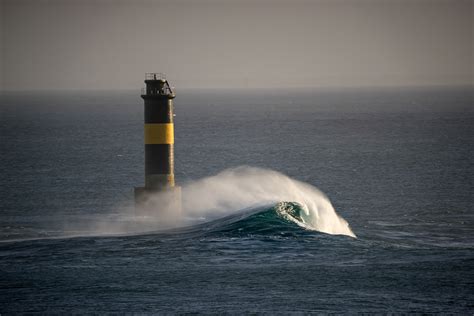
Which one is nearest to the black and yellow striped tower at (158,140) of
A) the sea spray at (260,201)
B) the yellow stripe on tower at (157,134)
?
the yellow stripe on tower at (157,134)

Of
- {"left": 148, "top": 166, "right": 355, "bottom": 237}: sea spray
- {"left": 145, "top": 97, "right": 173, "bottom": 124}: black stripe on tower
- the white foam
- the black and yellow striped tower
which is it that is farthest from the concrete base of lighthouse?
the white foam

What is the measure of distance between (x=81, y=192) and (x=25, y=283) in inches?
1577

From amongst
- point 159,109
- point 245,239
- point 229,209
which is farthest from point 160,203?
point 229,209

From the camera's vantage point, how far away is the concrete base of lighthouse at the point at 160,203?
52.5m

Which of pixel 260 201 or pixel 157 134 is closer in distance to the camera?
A: pixel 157 134

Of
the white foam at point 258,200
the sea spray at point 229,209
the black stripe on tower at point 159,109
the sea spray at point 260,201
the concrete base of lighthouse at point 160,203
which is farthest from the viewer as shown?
the white foam at point 258,200

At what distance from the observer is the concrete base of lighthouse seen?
5250cm

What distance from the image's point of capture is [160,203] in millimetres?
52906

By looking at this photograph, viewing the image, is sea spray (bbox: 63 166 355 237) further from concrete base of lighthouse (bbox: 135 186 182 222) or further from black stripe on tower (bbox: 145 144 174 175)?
black stripe on tower (bbox: 145 144 174 175)

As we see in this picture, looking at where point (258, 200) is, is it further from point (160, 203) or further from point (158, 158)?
point (158, 158)

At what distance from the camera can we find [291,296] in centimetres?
3838

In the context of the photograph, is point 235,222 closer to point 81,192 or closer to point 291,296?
point 291,296

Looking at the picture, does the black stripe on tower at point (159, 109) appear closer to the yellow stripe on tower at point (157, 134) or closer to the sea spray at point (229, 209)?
the yellow stripe on tower at point (157, 134)

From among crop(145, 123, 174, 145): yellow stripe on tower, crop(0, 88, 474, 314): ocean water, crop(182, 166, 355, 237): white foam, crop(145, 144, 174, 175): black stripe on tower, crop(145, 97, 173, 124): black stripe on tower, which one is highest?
crop(145, 97, 173, 124): black stripe on tower
